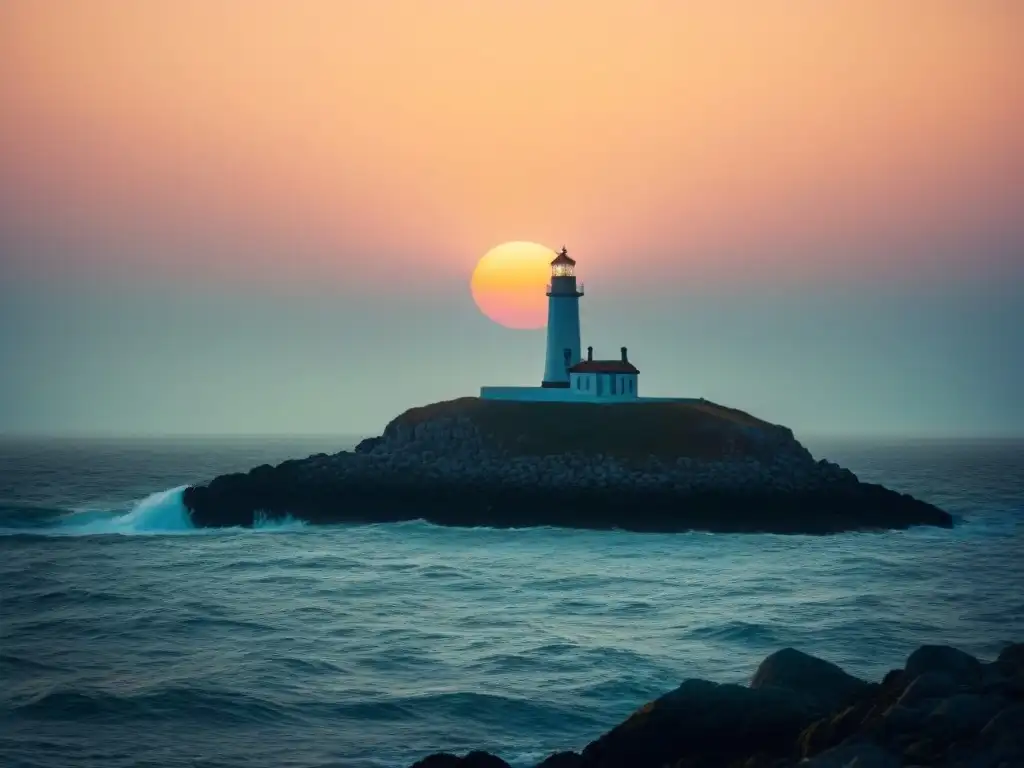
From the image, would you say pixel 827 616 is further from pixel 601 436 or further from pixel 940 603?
pixel 601 436

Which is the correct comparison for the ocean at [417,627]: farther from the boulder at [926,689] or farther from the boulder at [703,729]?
the boulder at [926,689]

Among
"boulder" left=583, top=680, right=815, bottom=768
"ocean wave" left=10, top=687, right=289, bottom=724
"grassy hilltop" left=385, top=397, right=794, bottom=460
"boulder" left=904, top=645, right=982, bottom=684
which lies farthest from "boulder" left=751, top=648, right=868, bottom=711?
"grassy hilltop" left=385, top=397, right=794, bottom=460

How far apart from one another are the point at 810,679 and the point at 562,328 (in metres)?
56.4

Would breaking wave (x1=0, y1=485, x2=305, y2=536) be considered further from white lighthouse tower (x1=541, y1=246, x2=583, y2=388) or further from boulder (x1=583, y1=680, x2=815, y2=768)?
boulder (x1=583, y1=680, x2=815, y2=768)

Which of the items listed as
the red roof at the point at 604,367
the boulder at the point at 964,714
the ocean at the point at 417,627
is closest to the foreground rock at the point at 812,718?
the boulder at the point at 964,714

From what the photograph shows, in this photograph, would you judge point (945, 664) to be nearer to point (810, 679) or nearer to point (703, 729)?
point (810, 679)

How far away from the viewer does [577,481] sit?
55.5 metres

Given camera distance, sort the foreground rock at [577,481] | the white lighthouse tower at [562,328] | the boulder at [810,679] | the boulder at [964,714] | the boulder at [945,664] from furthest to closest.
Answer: the white lighthouse tower at [562,328], the foreground rock at [577,481], the boulder at [810,679], the boulder at [945,664], the boulder at [964,714]

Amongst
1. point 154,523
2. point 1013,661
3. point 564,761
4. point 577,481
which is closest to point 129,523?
point 154,523

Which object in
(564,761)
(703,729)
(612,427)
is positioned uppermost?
(612,427)

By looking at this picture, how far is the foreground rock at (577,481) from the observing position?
54000 mm

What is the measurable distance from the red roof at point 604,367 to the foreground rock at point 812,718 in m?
50.4

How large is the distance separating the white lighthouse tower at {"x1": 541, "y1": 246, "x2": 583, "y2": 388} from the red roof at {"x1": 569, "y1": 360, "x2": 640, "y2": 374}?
10.2ft

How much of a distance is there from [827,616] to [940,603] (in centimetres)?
447
